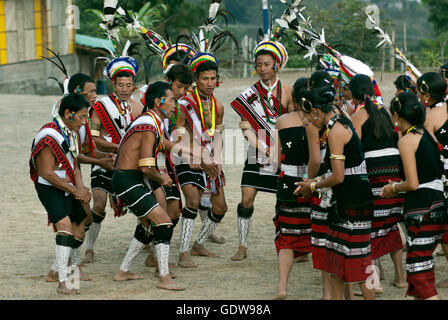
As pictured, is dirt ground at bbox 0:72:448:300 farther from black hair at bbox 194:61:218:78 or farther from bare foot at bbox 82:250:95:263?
black hair at bbox 194:61:218:78

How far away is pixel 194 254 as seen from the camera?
7.73m

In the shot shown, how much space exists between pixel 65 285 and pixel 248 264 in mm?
1936

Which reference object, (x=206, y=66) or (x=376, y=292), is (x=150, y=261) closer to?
(x=206, y=66)

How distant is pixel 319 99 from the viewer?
18.3ft

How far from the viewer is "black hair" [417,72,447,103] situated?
19.9 feet

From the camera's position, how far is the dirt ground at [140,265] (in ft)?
20.7

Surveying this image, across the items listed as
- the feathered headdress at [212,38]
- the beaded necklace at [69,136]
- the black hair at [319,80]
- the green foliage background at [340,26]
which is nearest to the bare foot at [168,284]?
the beaded necklace at [69,136]

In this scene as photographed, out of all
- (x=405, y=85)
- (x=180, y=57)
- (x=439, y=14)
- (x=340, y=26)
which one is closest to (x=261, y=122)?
A: (x=180, y=57)

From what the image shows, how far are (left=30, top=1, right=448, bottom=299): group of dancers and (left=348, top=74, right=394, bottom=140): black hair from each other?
1 centimetres

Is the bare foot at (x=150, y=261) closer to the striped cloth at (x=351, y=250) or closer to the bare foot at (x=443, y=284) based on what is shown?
the striped cloth at (x=351, y=250)

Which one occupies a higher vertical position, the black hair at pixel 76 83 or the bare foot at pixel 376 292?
the black hair at pixel 76 83

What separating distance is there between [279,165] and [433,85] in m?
1.52

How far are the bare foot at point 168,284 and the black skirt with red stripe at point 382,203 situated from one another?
1.70m
